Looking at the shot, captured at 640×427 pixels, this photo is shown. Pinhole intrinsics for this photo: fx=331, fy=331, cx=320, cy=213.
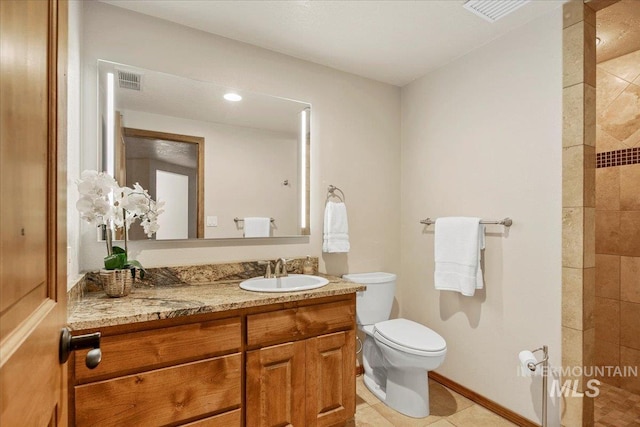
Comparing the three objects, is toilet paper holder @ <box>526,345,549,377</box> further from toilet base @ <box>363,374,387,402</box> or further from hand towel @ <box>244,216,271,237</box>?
hand towel @ <box>244,216,271,237</box>

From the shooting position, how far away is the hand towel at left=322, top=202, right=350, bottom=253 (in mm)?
2344

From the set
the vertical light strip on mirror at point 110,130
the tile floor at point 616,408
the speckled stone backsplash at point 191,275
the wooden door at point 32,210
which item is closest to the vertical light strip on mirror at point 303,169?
the speckled stone backsplash at point 191,275

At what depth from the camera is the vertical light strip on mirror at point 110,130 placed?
180 cm

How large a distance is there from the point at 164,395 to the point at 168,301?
0.38 m

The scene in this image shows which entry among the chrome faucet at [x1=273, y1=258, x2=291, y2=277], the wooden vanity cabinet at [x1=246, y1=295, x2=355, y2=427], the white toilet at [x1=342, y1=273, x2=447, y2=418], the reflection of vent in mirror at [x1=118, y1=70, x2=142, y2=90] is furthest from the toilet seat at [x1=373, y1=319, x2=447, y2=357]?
the reflection of vent in mirror at [x1=118, y1=70, x2=142, y2=90]

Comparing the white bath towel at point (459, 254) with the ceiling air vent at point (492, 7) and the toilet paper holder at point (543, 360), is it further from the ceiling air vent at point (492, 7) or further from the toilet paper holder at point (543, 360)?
the ceiling air vent at point (492, 7)

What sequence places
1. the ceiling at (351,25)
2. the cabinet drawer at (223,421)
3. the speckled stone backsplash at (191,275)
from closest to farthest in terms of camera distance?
1. the cabinet drawer at (223,421)
2. the speckled stone backsplash at (191,275)
3. the ceiling at (351,25)

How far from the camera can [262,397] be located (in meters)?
1.57

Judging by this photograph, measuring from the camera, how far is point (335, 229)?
7.72 ft

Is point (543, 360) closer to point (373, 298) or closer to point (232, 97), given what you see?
point (373, 298)

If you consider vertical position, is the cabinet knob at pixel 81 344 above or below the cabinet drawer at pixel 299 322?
above

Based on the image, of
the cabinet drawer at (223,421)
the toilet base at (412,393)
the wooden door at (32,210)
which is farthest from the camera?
the toilet base at (412,393)

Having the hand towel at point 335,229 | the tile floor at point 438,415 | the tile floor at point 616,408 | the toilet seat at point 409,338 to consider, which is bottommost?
the tile floor at point 438,415

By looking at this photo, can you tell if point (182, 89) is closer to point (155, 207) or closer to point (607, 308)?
point (155, 207)
